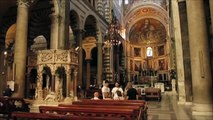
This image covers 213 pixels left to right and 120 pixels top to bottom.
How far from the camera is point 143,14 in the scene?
41.9 meters

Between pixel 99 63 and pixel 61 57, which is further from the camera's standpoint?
pixel 99 63

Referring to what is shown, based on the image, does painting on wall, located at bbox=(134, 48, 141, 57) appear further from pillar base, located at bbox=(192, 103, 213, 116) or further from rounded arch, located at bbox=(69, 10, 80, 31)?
pillar base, located at bbox=(192, 103, 213, 116)

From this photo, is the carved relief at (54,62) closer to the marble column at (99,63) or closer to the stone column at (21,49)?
the stone column at (21,49)

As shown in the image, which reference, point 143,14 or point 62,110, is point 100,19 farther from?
point 143,14

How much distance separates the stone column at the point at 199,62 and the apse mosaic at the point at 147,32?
37.1 m

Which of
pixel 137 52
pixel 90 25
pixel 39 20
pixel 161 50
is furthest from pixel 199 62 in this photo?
Result: pixel 137 52

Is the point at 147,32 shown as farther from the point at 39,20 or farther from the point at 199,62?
the point at 199,62

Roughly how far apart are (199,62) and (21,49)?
309 inches

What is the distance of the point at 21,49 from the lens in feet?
33.1

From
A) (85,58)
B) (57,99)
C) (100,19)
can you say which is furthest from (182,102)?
(85,58)

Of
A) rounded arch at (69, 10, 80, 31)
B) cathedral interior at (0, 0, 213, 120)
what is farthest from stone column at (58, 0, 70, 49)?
rounded arch at (69, 10, 80, 31)

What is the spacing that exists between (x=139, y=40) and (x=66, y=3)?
3470 centimetres

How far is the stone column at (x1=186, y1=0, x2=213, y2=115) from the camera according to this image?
22.5 ft

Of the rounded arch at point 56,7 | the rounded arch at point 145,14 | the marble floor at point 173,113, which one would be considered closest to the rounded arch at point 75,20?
the rounded arch at point 56,7
